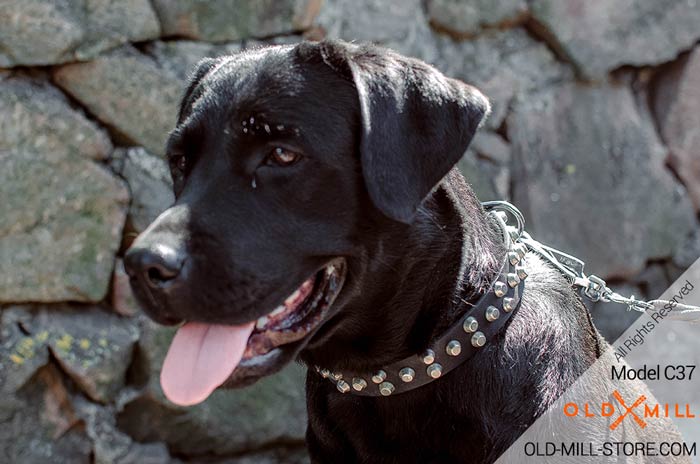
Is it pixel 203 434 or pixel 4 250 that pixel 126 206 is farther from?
pixel 203 434

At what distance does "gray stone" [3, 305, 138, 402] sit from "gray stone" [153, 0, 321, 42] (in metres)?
1.19

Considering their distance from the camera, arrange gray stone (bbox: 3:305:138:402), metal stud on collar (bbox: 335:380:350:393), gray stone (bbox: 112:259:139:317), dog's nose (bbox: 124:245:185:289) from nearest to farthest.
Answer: dog's nose (bbox: 124:245:185:289) < metal stud on collar (bbox: 335:380:350:393) < gray stone (bbox: 3:305:138:402) < gray stone (bbox: 112:259:139:317)

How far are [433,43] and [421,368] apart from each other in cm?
260

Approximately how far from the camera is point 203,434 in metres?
4.10

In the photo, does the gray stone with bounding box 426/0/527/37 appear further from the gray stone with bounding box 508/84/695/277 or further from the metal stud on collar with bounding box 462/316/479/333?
the metal stud on collar with bounding box 462/316/479/333

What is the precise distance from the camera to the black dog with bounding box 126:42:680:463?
2.23m

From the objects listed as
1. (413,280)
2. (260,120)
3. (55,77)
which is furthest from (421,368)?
(55,77)

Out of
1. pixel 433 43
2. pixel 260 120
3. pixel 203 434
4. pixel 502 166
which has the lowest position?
pixel 203 434

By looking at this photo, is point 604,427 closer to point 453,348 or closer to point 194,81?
point 453,348

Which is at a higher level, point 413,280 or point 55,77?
point 413,280

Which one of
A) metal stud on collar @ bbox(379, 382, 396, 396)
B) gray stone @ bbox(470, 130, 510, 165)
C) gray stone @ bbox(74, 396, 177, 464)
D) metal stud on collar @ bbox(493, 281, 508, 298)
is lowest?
gray stone @ bbox(74, 396, 177, 464)

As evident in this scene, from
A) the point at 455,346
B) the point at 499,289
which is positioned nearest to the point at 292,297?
the point at 455,346

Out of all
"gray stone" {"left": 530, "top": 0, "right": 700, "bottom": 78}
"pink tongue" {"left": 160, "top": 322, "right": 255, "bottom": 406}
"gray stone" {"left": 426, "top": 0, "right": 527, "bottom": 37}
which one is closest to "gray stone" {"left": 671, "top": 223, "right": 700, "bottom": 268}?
"gray stone" {"left": 530, "top": 0, "right": 700, "bottom": 78}

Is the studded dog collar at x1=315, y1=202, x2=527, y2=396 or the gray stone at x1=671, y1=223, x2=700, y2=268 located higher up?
the studded dog collar at x1=315, y1=202, x2=527, y2=396
